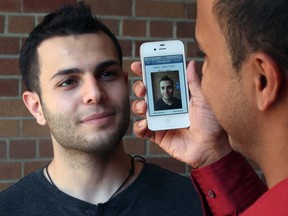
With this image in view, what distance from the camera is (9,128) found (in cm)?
272

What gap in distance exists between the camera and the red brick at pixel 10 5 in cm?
272

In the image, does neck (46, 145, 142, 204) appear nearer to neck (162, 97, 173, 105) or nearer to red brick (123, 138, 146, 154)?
neck (162, 97, 173, 105)

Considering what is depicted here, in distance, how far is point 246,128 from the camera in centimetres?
112

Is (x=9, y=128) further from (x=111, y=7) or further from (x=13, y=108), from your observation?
(x=111, y=7)

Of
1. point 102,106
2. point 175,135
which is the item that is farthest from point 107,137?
point 175,135

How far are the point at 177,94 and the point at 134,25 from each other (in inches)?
42.8

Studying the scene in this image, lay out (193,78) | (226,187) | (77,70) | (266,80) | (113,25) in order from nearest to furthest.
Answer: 1. (266,80)
2. (226,187)
3. (193,78)
4. (77,70)
5. (113,25)

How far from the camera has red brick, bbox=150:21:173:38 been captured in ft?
9.58

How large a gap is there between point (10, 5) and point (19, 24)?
115 mm

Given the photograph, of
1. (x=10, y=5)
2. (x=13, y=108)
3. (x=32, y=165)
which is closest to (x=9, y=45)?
(x=10, y=5)

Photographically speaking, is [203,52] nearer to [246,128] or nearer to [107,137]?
[246,128]

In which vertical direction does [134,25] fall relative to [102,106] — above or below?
above

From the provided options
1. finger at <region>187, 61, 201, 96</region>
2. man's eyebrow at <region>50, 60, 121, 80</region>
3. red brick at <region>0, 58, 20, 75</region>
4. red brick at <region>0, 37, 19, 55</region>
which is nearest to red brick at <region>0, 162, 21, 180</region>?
red brick at <region>0, 58, 20, 75</region>

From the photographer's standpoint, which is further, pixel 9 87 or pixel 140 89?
pixel 9 87
